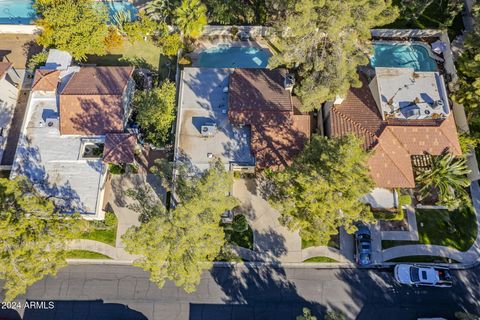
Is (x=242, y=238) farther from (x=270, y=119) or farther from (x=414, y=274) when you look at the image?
(x=414, y=274)

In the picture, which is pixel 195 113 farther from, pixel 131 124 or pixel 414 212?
pixel 414 212

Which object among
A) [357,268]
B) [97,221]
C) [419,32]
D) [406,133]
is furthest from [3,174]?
[419,32]

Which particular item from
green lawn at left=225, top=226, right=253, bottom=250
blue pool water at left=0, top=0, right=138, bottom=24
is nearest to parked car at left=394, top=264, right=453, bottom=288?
green lawn at left=225, top=226, right=253, bottom=250

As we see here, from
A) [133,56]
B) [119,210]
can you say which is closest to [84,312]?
[119,210]

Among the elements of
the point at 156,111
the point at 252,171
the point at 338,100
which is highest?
the point at 338,100

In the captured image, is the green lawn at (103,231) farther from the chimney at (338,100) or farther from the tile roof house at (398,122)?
the chimney at (338,100)

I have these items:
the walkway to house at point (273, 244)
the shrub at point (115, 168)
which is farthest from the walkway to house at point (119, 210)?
the walkway to house at point (273, 244)
